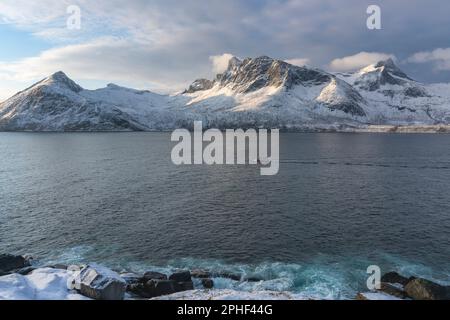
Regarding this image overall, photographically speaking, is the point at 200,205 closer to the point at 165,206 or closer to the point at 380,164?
the point at 165,206

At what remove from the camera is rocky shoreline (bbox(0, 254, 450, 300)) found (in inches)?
1362

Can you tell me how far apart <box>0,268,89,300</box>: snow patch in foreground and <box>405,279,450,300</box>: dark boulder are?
34.0 metres

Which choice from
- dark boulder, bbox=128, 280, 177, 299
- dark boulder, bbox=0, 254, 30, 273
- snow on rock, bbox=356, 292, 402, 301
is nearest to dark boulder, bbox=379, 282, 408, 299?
snow on rock, bbox=356, 292, 402, 301

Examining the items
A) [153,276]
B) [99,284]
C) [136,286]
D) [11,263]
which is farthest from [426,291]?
[11,263]

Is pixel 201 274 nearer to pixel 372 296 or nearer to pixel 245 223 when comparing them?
pixel 372 296

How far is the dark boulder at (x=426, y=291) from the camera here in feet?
128

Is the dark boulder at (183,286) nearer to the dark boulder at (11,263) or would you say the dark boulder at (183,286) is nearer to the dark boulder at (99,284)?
the dark boulder at (99,284)

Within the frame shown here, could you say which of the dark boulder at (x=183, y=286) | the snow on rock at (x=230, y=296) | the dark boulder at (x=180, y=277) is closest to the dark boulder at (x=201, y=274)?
the dark boulder at (x=180, y=277)

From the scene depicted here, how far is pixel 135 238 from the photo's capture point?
193 ft

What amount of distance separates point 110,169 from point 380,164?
333 feet

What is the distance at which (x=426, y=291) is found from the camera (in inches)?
1551

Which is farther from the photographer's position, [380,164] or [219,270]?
[380,164]

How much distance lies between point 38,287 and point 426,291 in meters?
40.1

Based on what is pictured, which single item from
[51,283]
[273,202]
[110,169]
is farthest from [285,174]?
[51,283]
